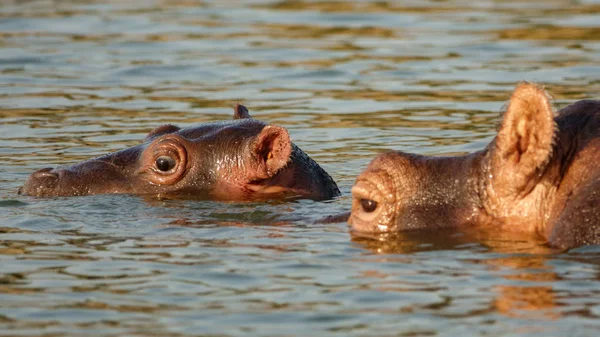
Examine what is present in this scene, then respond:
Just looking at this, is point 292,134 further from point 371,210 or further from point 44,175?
point 371,210

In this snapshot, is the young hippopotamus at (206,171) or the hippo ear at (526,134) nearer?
the hippo ear at (526,134)

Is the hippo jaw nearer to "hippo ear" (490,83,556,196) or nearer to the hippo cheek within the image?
the hippo cheek

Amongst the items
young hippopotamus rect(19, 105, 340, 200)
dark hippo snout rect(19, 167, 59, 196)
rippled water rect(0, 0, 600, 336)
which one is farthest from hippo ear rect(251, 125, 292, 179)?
dark hippo snout rect(19, 167, 59, 196)

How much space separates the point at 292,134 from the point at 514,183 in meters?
7.11

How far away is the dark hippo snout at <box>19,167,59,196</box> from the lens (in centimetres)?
1134

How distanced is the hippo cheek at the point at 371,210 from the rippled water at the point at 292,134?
105 millimetres

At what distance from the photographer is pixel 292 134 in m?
15.0

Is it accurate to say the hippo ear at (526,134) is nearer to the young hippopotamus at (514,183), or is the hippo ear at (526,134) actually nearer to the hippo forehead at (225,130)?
the young hippopotamus at (514,183)

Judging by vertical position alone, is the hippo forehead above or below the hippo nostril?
above

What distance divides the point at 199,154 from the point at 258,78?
708 centimetres

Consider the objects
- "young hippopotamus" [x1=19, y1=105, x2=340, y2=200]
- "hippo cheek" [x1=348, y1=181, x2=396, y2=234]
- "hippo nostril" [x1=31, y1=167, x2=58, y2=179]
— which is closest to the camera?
"hippo cheek" [x1=348, y1=181, x2=396, y2=234]

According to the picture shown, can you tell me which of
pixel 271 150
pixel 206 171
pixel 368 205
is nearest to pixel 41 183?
pixel 206 171

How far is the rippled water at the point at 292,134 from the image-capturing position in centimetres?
755

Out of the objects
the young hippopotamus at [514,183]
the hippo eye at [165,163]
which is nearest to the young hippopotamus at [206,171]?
the hippo eye at [165,163]
